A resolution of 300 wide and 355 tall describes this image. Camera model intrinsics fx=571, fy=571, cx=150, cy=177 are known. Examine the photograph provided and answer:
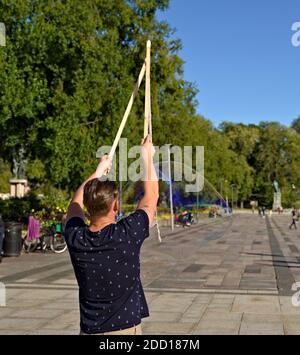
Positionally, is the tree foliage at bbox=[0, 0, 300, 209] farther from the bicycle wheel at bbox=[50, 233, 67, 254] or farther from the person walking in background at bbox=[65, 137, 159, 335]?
the person walking in background at bbox=[65, 137, 159, 335]

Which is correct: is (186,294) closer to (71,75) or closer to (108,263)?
(108,263)

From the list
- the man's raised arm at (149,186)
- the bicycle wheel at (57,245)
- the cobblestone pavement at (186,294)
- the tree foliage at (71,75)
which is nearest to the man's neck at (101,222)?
the man's raised arm at (149,186)

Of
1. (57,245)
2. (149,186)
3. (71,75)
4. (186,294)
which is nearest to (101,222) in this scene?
(149,186)

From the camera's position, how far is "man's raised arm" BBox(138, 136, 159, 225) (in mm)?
3482

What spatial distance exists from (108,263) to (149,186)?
22.1 inches

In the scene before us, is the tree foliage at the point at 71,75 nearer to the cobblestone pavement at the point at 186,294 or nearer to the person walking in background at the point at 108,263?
the cobblestone pavement at the point at 186,294

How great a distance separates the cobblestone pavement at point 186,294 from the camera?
7.71 metres

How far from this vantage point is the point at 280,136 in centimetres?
11556

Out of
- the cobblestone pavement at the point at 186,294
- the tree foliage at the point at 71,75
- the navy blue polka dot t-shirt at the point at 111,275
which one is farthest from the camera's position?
the tree foliage at the point at 71,75

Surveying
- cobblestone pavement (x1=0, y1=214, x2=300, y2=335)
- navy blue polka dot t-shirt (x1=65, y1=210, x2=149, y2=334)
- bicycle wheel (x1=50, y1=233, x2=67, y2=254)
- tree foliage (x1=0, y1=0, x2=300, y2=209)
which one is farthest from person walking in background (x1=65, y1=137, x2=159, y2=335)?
tree foliage (x1=0, y1=0, x2=300, y2=209)
